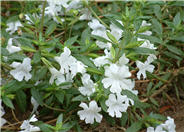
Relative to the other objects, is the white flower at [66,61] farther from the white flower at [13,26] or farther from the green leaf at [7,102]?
the white flower at [13,26]

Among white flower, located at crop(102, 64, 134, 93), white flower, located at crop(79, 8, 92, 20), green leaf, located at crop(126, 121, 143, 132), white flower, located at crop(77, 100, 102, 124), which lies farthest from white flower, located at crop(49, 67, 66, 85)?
white flower, located at crop(79, 8, 92, 20)

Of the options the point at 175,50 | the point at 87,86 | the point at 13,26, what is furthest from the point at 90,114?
the point at 13,26


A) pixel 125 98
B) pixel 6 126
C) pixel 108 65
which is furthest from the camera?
pixel 6 126

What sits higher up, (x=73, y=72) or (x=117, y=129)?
(x=73, y=72)

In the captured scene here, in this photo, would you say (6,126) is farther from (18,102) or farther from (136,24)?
(136,24)

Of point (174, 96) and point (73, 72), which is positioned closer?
point (73, 72)

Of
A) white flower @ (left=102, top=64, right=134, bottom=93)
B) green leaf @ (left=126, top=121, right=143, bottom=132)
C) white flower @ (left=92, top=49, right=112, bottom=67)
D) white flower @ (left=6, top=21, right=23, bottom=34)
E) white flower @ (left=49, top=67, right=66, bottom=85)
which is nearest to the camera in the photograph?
white flower @ (left=102, top=64, right=134, bottom=93)

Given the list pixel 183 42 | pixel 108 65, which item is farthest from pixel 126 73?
pixel 183 42

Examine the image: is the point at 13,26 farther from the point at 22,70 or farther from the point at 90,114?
the point at 90,114

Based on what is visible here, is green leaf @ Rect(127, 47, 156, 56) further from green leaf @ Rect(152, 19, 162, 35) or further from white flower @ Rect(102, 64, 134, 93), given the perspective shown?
green leaf @ Rect(152, 19, 162, 35)
